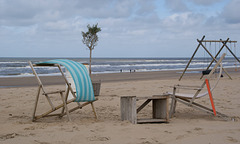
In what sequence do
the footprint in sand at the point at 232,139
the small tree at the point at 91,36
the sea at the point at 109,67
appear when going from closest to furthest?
1. the footprint in sand at the point at 232,139
2. the small tree at the point at 91,36
3. the sea at the point at 109,67

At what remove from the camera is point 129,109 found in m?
5.30

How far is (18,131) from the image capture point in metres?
4.61

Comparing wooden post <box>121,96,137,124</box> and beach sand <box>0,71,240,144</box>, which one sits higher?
wooden post <box>121,96,137,124</box>

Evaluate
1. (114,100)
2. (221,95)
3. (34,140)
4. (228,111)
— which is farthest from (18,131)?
(221,95)

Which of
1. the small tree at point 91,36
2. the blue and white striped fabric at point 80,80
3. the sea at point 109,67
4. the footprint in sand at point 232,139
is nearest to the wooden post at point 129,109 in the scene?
the blue and white striped fabric at point 80,80

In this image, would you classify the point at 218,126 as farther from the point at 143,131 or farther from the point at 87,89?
the point at 87,89

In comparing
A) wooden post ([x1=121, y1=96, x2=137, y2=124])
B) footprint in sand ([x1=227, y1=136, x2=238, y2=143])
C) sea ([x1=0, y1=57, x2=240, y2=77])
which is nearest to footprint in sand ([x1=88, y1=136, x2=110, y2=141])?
wooden post ([x1=121, y1=96, x2=137, y2=124])

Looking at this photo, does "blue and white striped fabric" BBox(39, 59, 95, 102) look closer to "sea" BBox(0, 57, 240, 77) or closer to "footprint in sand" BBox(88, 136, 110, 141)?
"footprint in sand" BBox(88, 136, 110, 141)

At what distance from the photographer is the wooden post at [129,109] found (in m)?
5.19

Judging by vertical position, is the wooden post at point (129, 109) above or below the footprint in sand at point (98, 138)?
above

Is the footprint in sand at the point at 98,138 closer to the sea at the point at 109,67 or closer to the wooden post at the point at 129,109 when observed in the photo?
the wooden post at the point at 129,109

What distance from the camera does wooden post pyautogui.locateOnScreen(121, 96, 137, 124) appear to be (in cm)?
519

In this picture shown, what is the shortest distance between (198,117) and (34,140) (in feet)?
11.4

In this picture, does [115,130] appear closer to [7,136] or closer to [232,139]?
[7,136]
